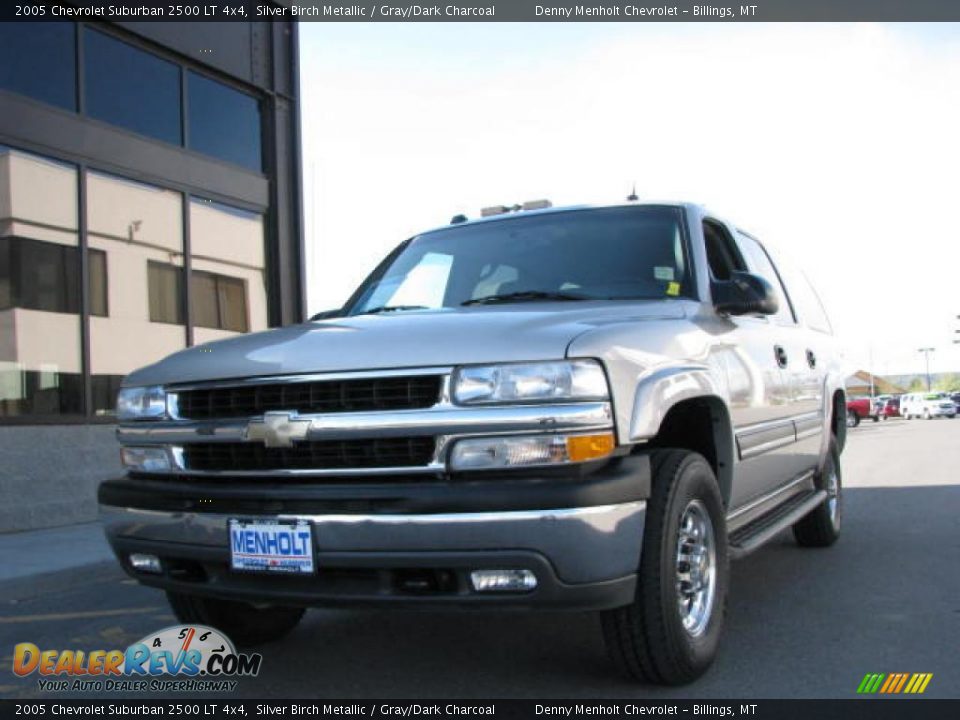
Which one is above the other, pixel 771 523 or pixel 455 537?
pixel 455 537

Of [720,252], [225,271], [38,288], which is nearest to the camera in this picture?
[720,252]

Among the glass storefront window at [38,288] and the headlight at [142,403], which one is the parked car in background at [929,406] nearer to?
the glass storefront window at [38,288]

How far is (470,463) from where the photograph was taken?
9.57 ft

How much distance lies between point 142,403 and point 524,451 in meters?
1.61

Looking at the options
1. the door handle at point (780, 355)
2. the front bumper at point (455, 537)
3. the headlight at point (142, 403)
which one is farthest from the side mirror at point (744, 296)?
the headlight at point (142, 403)

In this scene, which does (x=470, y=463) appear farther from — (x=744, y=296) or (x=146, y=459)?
(x=744, y=296)

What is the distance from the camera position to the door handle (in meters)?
4.77

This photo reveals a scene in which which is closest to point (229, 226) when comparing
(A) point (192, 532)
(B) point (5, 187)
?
(B) point (5, 187)

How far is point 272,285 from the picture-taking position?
12.5 m

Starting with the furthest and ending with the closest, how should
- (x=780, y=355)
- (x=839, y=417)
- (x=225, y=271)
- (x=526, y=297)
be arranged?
1. (x=225, y=271)
2. (x=839, y=417)
3. (x=780, y=355)
4. (x=526, y=297)

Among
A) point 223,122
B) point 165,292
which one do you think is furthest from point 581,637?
point 223,122

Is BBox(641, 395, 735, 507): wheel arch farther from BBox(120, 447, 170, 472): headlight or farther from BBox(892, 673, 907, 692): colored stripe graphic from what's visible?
BBox(120, 447, 170, 472): headlight

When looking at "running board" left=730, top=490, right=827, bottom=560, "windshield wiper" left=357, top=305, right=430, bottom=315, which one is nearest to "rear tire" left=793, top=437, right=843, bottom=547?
"running board" left=730, top=490, right=827, bottom=560

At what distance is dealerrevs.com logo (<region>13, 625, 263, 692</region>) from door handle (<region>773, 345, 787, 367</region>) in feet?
9.33
